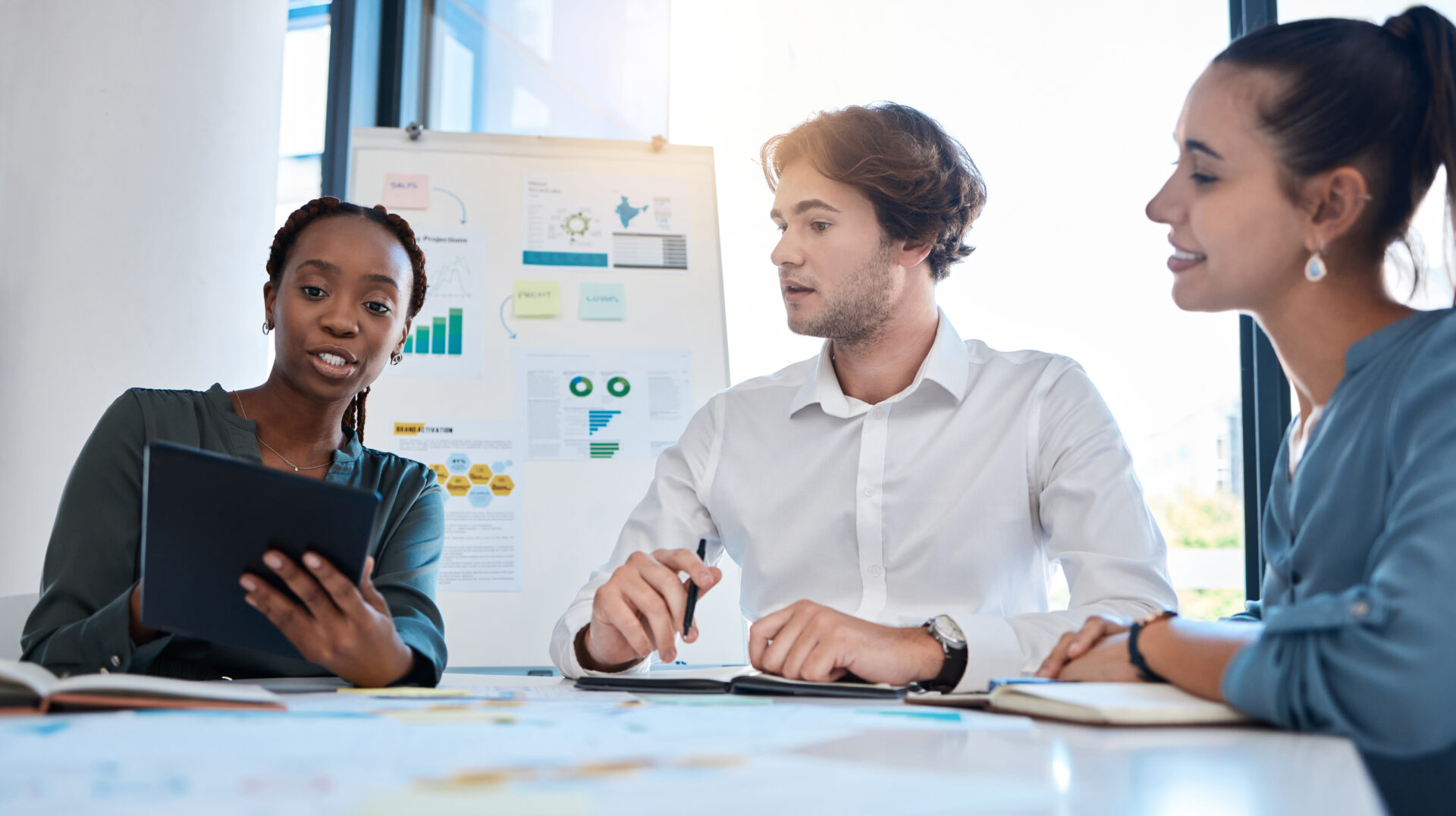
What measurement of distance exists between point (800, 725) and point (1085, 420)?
1.00m

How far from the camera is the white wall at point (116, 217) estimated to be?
2178 mm

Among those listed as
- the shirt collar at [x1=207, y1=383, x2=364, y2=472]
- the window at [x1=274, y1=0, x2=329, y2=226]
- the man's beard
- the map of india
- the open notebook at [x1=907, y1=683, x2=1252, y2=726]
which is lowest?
the open notebook at [x1=907, y1=683, x2=1252, y2=726]

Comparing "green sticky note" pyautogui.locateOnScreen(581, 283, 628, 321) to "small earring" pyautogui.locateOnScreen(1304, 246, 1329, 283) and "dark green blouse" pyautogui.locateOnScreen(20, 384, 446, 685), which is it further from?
"small earring" pyautogui.locateOnScreen(1304, 246, 1329, 283)

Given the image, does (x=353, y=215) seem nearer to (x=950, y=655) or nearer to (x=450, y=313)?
(x=450, y=313)

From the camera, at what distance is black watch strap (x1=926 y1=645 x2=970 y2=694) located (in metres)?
1.19

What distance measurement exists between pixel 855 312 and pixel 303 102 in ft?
7.37

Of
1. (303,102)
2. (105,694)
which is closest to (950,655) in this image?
(105,694)

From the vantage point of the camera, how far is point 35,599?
1.47 metres

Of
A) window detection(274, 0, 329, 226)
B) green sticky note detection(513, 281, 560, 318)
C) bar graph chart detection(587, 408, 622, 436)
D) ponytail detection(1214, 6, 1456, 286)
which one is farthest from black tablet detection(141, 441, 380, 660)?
window detection(274, 0, 329, 226)

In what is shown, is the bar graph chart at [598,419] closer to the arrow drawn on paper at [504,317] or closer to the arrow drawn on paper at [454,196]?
the arrow drawn on paper at [504,317]

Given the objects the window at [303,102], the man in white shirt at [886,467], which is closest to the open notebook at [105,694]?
the man in white shirt at [886,467]

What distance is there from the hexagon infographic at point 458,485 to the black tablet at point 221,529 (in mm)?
1303

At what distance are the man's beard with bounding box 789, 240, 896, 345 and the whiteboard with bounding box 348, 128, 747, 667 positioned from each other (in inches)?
29.1

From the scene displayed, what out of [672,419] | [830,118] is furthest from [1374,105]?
[672,419]
